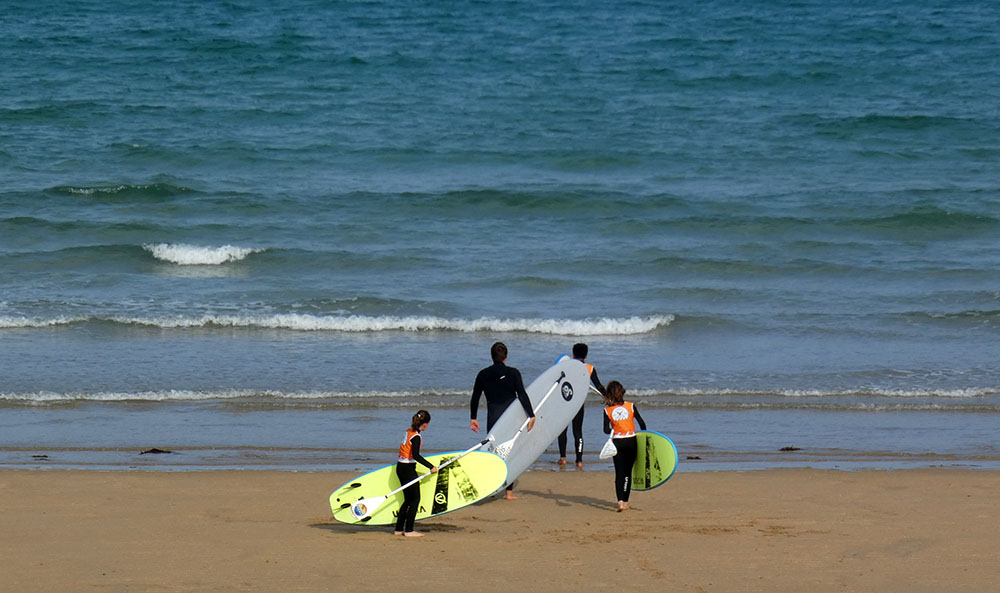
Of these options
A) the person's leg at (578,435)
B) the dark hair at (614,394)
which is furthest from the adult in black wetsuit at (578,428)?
the dark hair at (614,394)

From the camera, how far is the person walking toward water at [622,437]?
8664 mm

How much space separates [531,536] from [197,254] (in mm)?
12766

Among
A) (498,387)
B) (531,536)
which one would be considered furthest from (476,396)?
(531,536)

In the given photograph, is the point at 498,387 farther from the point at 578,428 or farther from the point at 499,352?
the point at 578,428

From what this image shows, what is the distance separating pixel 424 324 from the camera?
15281 millimetres

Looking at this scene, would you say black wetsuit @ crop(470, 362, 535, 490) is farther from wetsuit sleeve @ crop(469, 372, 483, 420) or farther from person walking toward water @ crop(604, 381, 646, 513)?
person walking toward water @ crop(604, 381, 646, 513)

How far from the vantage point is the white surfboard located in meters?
9.23

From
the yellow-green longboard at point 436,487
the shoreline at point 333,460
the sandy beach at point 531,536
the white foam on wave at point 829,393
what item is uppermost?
the yellow-green longboard at point 436,487

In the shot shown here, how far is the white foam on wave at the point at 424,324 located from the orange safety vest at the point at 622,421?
20.8 feet

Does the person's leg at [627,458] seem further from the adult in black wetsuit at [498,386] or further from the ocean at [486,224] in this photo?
the ocean at [486,224]

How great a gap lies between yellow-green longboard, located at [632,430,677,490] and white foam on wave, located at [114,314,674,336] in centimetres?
609

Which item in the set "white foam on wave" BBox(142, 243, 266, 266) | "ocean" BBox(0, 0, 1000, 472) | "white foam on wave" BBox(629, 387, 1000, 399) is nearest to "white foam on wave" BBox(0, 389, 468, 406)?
"ocean" BBox(0, 0, 1000, 472)

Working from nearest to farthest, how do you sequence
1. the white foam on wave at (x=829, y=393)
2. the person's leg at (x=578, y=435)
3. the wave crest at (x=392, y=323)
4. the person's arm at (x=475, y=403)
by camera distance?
the person's arm at (x=475, y=403) → the person's leg at (x=578, y=435) → the white foam on wave at (x=829, y=393) → the wave crest at (x=392, y=323)

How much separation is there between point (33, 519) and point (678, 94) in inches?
933
